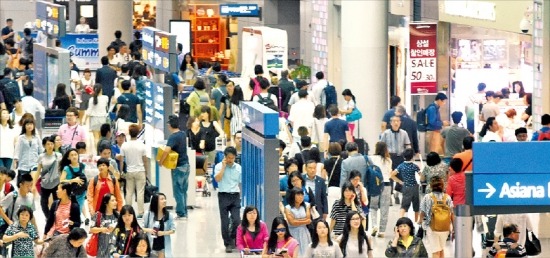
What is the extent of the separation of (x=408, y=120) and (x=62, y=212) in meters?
6.87

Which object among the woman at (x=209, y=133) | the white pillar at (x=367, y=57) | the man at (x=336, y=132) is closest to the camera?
the man at (x=336, y=132)

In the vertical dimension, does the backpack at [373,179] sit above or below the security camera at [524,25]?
below

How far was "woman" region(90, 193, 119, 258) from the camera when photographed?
16.8 meters

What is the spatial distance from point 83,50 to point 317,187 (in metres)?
21.5

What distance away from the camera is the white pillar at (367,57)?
94.0 ft

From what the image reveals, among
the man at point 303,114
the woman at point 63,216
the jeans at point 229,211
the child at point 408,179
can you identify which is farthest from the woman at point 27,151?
the child at point 408,179

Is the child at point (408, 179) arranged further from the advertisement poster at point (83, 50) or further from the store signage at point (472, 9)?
the advertisement poster at point (83, 50)

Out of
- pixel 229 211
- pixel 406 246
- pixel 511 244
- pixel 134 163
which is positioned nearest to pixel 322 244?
pixel 406 246

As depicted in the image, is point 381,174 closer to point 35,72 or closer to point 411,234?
point 411,234

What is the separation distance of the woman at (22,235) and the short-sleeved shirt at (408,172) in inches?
207

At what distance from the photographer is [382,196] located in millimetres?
19531

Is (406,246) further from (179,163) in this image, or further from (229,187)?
(179,163)

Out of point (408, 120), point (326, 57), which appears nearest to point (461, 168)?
point (408, 120)

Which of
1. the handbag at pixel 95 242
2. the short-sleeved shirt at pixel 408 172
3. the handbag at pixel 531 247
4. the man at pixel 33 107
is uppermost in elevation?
the man at pixel 33 107
